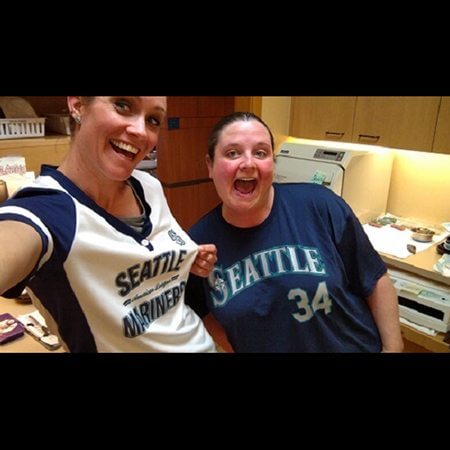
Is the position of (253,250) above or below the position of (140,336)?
above

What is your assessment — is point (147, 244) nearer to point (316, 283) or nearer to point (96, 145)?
point (96, 145)

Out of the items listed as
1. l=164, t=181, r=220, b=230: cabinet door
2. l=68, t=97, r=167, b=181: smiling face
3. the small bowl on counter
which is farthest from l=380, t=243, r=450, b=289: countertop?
l=164, t=181, r=220, b=230: cabinet door

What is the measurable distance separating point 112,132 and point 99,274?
0.30 m

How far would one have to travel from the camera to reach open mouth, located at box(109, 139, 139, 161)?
81cm

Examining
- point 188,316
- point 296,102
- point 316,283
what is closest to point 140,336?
point 188,316

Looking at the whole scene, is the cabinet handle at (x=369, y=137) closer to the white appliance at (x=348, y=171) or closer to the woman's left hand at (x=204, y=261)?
the white appliance at (x=348, y=171)

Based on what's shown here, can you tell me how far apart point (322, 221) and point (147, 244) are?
0.55 m

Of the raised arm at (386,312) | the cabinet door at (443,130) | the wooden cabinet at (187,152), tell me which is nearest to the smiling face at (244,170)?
the raised arm at (386,312)

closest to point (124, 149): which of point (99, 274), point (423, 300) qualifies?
point (99, 274)

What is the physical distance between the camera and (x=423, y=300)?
1.87 m

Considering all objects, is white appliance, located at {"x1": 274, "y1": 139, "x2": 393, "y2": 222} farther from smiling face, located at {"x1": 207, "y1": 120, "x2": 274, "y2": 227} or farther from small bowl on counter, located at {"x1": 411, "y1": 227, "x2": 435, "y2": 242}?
smiling face, located at {"x1": 207, "y1": 120, "x2": 274, "y2": 227}

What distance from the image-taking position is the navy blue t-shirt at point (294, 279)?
1.08m
